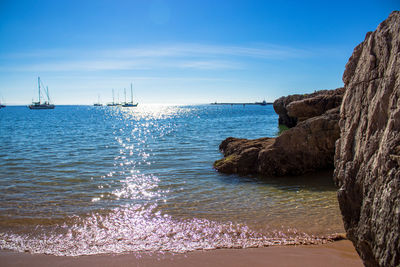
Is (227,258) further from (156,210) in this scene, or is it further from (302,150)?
(302,150)

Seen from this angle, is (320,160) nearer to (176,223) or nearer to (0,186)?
(176,223)

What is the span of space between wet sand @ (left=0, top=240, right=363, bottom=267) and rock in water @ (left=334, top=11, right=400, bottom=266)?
4.63ft

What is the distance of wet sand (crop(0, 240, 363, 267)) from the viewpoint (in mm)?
4875

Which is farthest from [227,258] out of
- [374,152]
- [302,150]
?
[302,150]

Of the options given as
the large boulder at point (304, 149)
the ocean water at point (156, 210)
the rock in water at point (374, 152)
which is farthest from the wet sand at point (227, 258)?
the large boulder at point (304, 149)

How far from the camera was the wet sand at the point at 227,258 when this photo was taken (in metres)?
4.88

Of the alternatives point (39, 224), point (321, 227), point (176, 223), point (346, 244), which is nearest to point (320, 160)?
point (321, 227)

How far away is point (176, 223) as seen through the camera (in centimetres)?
674

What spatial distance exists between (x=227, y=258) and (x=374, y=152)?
9.91 ft

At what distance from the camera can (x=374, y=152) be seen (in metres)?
3.46

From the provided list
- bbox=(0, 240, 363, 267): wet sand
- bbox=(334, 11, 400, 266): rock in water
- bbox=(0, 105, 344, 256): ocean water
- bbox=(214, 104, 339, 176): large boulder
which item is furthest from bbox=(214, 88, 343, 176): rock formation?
bbox=(334, 11, 400, 266): rock in water

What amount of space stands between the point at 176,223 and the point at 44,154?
13747 mm

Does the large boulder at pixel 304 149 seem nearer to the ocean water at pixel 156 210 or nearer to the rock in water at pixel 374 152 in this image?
the ocean water at pixel 156 210

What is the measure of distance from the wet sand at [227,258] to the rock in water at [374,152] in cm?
141
